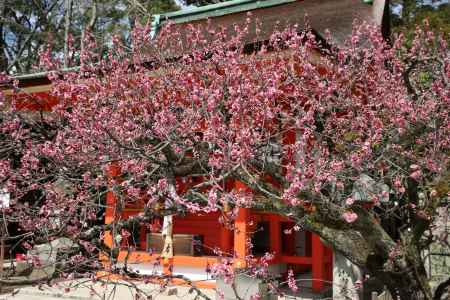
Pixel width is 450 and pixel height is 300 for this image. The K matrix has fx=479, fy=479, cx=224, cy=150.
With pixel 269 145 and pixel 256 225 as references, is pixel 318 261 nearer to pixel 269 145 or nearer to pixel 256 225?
pixel 256 225

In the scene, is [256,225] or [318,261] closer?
[318,261]

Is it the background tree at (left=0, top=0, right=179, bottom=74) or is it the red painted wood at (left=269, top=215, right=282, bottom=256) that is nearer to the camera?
the red painted wood at (left=269, top=215, right=282, bottom=256)

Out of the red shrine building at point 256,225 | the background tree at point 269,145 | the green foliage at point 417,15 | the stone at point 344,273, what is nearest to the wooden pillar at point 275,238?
the red shrine building at point 256,225

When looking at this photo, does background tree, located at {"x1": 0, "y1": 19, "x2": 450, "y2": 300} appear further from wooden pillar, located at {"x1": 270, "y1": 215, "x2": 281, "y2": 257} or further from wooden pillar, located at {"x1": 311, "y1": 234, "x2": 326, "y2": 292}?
wooden pillar, located at {"x1": 270, "y1": 215, "x2": 281, "y2": 257}

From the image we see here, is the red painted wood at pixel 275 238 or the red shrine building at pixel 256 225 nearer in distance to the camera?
the red shrine building at pixel 256 225

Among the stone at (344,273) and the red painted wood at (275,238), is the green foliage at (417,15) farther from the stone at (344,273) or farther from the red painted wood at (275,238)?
the stone at (344,273)

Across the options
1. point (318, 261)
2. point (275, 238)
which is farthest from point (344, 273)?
point (275, 238)

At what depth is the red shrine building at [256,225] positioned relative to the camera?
938 centimetres

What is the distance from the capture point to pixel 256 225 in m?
11.0

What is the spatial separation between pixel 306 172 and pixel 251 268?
1.42 m

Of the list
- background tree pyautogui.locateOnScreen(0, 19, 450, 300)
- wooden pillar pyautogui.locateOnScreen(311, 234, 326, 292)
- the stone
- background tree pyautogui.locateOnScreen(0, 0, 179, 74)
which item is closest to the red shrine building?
wooden pillar pyautogui.locateOnScreen(311, 234, 326, 292)

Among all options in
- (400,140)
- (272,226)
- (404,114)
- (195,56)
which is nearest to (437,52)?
(404,114)

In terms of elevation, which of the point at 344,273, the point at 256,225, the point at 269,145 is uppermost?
the point at 269,145

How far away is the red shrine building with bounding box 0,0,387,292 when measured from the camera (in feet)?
30.8
